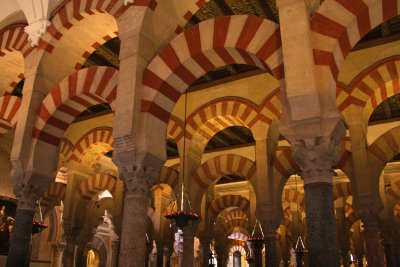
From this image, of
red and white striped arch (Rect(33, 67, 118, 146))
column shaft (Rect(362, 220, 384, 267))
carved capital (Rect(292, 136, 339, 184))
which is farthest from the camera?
column shaft (Rect(362, 220, 384, 267))

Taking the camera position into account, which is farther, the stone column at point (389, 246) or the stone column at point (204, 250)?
the stone column at point (204, 250)

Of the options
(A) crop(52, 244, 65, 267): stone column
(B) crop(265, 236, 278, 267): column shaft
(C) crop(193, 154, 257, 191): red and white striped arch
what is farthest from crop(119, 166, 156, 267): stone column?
(A) crop(52, 244, 65, 267): stone column

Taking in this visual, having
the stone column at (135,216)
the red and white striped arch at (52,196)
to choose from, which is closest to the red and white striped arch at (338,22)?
the stone column at (135,216)

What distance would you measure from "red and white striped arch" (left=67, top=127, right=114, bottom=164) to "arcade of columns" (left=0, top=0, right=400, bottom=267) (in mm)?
27

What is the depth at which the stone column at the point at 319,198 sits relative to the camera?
9.21 ft

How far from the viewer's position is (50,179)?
17.4ft

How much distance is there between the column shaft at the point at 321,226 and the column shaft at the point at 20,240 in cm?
373

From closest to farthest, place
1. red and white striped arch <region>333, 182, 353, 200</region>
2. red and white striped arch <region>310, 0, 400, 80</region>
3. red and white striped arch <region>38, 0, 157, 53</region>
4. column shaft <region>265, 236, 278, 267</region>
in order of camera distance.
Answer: red and white striped arch <region>310, 0, 400, 80</region> < red and white striped arch <region>38, 0, 157, 53</region> < column shaft <region>265, 236, 278, 267</region> < red and white striped arch <region>333, 182, 353, 200</region>

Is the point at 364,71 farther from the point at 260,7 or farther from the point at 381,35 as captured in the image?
the point at 260,7

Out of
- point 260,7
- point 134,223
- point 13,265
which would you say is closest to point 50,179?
point 13,265

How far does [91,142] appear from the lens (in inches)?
339

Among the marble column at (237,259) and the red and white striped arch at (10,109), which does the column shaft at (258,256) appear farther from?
the marble column at (237,259)

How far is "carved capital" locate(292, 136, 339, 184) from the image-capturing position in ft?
10.1

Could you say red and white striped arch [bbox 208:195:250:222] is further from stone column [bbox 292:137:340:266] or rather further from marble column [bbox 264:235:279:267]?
stone column [bbox 292:137:340:266]
